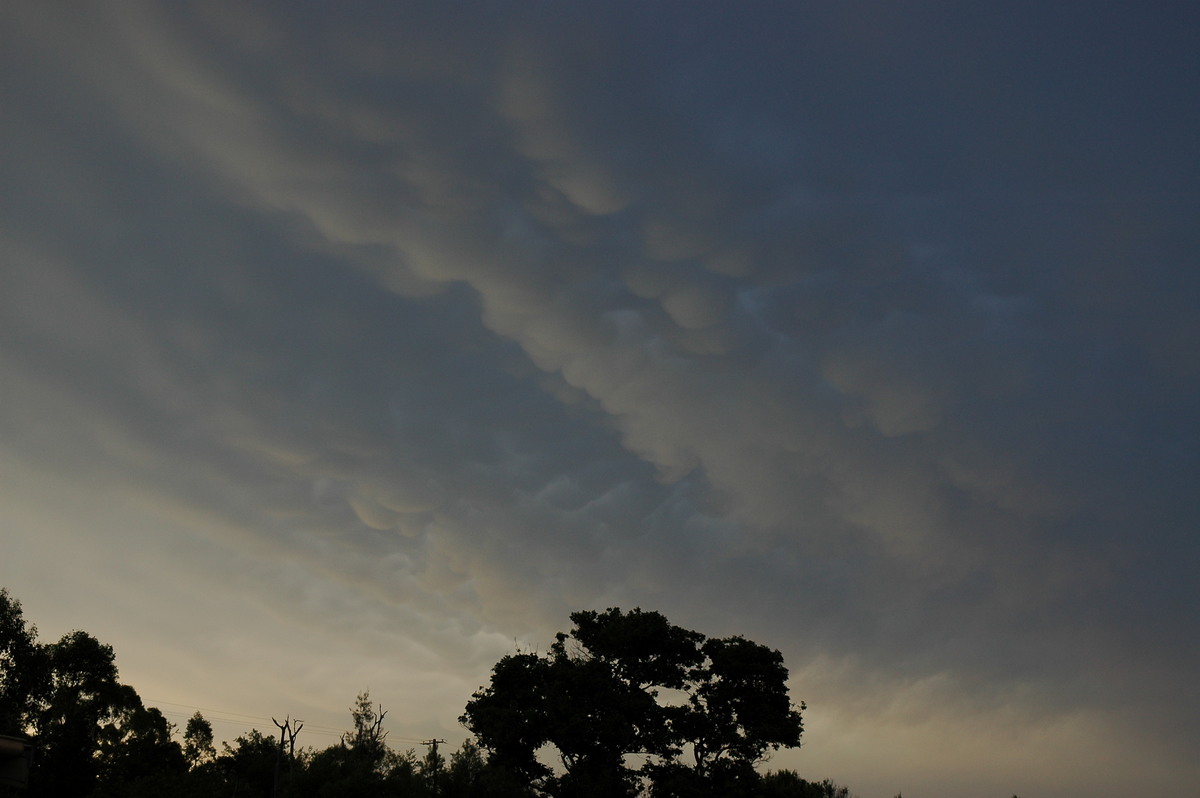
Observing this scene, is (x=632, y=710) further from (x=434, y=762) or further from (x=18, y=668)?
(x=18, y=668)

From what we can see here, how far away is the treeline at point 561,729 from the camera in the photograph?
203ft

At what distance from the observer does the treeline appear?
203 ft

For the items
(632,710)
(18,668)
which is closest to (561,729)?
(632,710)

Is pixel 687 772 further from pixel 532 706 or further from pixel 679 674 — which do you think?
pixel 532 706

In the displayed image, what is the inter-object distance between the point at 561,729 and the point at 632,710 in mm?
6547

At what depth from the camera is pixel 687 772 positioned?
65.6 meters

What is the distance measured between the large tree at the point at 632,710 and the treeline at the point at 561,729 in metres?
0.12

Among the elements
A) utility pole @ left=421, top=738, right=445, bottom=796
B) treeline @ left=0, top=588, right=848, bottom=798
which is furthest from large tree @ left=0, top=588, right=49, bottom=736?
utility pole @ left=421, top=738, right=445, bottom=796

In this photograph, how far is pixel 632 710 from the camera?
225ft

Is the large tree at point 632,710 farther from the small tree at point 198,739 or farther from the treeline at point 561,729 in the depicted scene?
the small tree at point 198,739

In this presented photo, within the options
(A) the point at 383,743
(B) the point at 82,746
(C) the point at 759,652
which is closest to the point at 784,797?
(C) the point at 759,652

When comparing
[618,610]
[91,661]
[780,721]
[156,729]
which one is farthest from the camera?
[156,729]

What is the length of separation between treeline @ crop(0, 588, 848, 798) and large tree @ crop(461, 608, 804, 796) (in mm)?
118

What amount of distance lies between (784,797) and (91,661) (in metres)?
76.6
